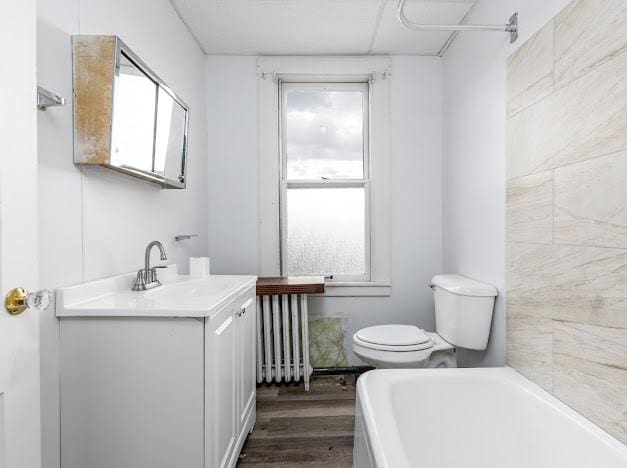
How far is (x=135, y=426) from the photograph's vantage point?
114 centimetres

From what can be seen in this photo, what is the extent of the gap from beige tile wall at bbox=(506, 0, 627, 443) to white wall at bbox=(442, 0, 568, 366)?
0.45ft

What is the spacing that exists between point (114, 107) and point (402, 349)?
163 cm

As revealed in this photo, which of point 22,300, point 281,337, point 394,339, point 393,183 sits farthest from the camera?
point 393,183

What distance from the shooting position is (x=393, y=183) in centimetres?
256

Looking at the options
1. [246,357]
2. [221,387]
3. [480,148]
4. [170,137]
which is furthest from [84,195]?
[480,148]

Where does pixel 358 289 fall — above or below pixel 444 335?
above

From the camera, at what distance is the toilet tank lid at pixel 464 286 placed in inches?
67.6

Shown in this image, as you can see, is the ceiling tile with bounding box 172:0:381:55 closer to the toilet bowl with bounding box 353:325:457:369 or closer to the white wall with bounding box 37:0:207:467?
the white wall with bounding box 37:0:207:467

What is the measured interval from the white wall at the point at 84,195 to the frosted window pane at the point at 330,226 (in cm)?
90

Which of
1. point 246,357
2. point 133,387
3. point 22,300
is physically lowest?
point 246,357

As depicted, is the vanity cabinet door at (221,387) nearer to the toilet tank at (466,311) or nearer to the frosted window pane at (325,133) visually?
the toilet tank at (466,311)

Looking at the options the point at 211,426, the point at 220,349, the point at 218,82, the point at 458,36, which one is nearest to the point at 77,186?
the point at 220,349

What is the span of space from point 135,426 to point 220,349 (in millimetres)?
338

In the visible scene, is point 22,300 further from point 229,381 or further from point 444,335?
point 444,335
